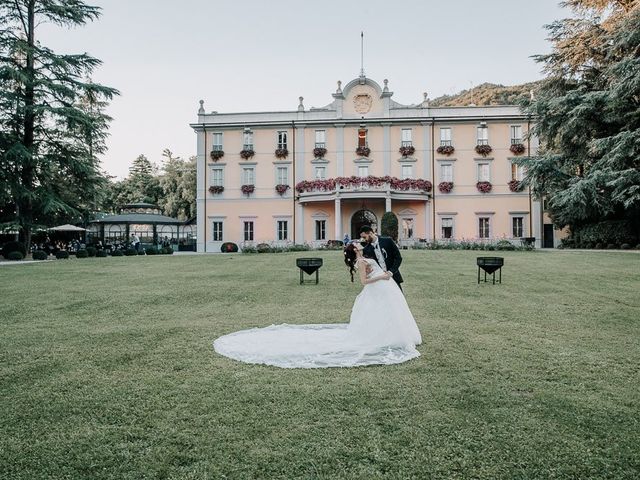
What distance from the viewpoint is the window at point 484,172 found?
35125 millimetres

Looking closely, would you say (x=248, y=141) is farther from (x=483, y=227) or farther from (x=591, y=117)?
(x=591, y=117)

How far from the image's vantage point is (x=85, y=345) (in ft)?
21.1

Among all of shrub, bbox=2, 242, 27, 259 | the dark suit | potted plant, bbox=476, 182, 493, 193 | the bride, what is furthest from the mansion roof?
the bride

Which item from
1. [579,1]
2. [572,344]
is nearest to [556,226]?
[579,1]

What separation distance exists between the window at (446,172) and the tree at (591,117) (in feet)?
22.9

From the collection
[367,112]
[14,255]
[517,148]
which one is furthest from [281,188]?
[517,148]

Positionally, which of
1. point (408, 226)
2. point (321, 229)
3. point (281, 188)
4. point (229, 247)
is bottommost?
point (229, 247)

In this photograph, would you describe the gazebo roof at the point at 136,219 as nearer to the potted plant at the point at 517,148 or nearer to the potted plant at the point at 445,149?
the potted plant at the point at 445,149

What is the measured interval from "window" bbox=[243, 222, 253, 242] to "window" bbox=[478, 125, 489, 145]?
1934 centimetres

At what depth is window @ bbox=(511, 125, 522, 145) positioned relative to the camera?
35.1m

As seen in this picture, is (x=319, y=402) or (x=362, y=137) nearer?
(x=319, y=402)

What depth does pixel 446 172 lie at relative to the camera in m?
35.4

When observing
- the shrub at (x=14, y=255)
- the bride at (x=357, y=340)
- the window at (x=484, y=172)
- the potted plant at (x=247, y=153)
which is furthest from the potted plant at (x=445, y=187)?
the bride at (x=357, y=340)

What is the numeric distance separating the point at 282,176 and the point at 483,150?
52.2ft
